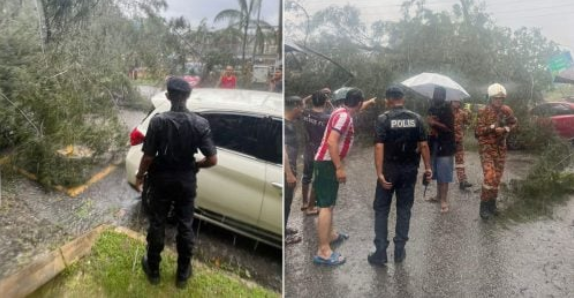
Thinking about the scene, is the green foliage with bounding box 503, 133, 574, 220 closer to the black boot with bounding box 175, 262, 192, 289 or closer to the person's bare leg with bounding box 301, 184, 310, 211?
the person's bare leg with bounding box 301, 184, 310, 211

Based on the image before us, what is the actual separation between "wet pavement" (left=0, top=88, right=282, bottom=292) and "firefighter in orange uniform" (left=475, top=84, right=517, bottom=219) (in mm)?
746

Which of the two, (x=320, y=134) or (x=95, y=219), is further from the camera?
(x=95, y=219)

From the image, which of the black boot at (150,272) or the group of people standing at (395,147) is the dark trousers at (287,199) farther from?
the black boot at (150,272)

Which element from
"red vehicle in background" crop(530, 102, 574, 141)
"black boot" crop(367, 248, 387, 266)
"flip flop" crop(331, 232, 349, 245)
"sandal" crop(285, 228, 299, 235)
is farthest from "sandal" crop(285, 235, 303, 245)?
"red vehicle in background" crop(530, 102, 574, 141)

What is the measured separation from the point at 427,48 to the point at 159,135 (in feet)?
2.91

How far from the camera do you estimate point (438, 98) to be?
47.2 inches

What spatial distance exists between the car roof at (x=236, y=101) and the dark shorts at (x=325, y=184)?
22cm

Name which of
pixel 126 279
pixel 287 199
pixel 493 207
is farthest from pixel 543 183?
pixel 126 279

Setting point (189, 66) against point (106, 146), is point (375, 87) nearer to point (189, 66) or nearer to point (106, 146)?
point (189, 66)

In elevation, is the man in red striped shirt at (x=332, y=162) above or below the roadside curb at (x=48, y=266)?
above

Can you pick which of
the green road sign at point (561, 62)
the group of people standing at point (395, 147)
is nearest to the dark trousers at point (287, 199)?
the group of people standing at point (395, 147)

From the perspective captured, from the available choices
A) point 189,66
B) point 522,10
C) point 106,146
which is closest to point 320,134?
point 189,66

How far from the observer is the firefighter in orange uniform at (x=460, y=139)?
120cm

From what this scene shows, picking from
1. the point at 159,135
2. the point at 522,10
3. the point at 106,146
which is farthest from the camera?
the point at 106,146
